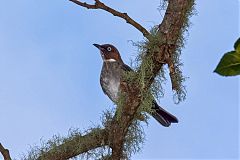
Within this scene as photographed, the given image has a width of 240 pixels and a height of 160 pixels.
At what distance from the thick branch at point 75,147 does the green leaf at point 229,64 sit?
7.31ft

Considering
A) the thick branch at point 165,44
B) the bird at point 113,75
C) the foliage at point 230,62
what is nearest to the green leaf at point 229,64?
the foliage at point 230,62

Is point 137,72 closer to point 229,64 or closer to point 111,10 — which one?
point 111,10

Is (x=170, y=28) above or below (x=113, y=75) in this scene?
below

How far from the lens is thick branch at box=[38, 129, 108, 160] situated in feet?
9.01

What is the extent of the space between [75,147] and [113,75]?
1158 millimetres

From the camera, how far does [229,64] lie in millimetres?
524

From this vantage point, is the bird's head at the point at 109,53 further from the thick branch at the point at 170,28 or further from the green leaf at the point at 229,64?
the green leaf at the point at 229,64

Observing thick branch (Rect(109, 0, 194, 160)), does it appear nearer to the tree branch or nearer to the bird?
the tree branch

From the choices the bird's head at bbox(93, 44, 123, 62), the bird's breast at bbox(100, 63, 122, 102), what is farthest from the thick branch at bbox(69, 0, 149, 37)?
the bird's head at bbox(93, 44, 123, 62)

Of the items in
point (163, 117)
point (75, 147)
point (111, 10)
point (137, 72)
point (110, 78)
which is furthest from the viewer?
point (110, 78)

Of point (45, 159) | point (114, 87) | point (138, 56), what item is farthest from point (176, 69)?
point (114, 87)

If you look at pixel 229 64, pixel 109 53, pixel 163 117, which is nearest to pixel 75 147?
pixel 163 117

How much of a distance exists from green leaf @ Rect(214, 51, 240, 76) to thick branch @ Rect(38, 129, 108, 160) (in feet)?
7.31

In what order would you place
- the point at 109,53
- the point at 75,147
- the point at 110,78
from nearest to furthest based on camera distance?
the point at 75,147 → the point at 110,78 → the point at 109,53
